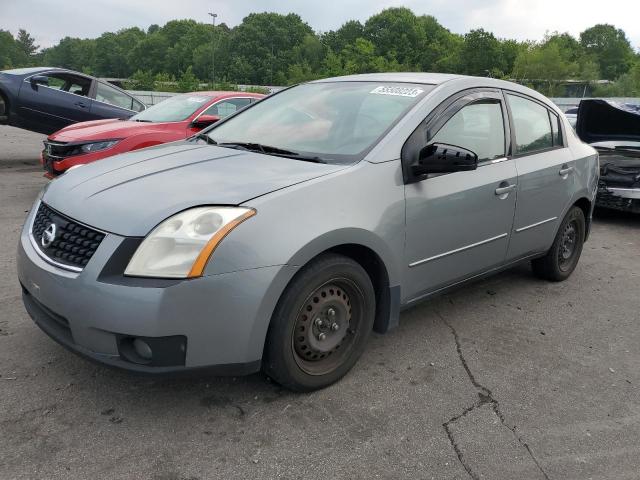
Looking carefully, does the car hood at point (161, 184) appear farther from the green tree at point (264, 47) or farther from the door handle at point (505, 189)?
the green tree at point (264, 47)

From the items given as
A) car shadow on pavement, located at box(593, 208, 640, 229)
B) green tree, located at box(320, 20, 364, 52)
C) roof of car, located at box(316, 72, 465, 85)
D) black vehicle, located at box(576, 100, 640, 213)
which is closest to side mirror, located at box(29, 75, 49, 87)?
roof of car, located at box(316, 72, 465, 85)

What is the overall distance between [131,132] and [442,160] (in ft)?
15.0

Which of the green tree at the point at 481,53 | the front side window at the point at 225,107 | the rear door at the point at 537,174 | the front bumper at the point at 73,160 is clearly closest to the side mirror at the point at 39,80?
the front bumper at the point at 73,160

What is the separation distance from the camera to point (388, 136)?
9.95ft

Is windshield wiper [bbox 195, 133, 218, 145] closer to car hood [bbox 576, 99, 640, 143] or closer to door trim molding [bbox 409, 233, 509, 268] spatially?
door trim molding [bbox 409, 233, 509, 268]

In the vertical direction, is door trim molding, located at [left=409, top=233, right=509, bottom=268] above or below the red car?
below

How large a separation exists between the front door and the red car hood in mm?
4257

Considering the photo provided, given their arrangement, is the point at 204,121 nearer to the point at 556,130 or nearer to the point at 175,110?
the point at 175,110

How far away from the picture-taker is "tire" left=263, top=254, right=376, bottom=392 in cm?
251

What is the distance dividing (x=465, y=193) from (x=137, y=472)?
2.29 metres

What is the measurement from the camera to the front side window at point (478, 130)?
3377mm

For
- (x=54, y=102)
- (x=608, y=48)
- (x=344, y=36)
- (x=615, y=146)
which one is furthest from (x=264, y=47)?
(x=615, y=146)

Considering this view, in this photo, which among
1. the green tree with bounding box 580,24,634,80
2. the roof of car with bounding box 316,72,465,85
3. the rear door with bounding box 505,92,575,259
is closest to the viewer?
the roof of car with bounding box 316,72,465,85

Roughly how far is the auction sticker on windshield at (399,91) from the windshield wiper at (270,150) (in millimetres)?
780
